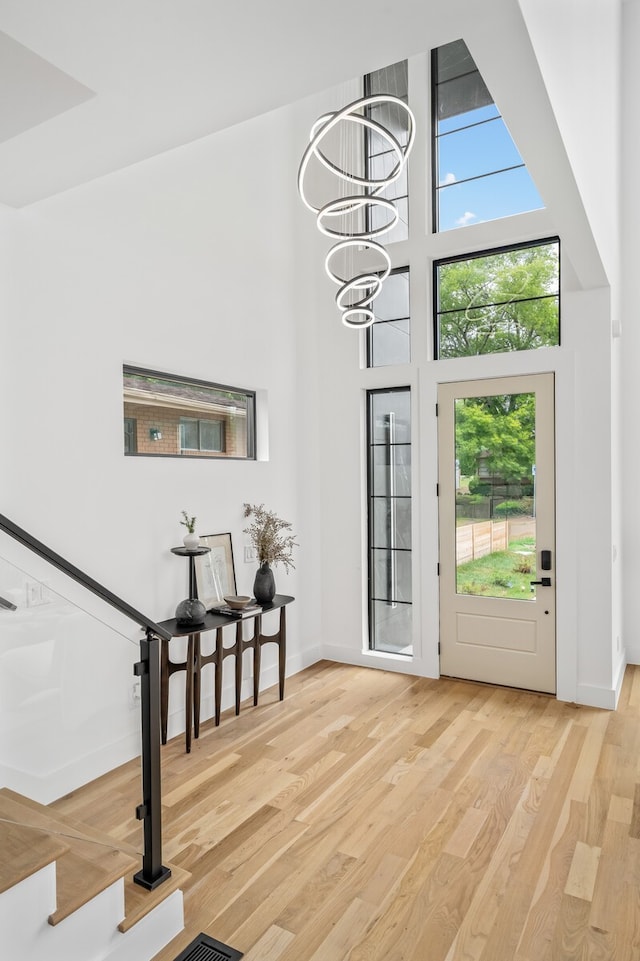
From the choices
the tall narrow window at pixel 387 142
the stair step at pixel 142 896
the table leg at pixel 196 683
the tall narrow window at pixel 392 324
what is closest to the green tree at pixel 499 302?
the tall narrow window at pixel 392 324

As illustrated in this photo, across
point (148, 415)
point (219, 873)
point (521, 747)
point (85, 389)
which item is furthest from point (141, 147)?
point (521, 747)

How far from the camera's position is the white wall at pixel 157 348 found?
303cm

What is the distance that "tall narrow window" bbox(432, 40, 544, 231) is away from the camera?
15.0ft

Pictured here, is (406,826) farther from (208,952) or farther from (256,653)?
(256,653)

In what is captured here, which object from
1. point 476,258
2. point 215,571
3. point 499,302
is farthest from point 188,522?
point 476,258

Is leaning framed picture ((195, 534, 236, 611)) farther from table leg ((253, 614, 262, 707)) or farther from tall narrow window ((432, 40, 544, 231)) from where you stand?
tall narrow window ((432, 40, 544, 231))

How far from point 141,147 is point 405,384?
10.1 ft

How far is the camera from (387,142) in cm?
496

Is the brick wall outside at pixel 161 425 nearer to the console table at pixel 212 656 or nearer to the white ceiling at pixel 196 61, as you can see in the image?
the console table at pixel 212 656

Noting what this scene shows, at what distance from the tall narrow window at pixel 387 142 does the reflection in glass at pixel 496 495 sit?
5.53 ft

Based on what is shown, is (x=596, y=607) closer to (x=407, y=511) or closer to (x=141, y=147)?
(x=407, y=511)

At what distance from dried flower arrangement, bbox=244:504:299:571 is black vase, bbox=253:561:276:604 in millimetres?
109

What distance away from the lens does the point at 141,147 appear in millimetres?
2158

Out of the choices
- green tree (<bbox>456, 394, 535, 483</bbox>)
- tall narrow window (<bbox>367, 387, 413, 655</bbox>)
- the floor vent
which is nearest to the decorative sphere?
the floor vent
